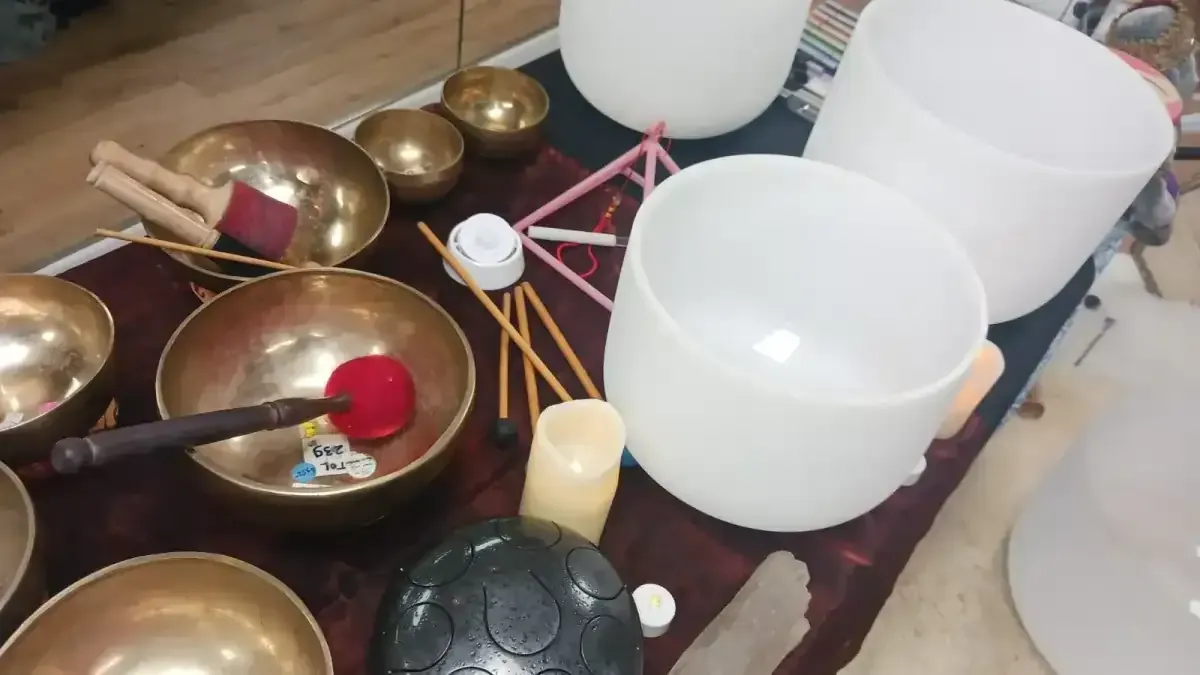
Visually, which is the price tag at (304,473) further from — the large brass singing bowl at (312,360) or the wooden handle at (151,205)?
the wooden handle at (151,205)

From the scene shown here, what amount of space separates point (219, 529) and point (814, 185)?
52cm

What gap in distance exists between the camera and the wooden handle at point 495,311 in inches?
29.7

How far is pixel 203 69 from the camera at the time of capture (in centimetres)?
135

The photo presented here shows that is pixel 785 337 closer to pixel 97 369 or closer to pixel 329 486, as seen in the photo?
pixel 329 486

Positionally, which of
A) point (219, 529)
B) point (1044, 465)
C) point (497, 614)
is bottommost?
point (1044, 465)

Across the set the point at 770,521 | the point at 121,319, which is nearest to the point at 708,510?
the point at 770,521

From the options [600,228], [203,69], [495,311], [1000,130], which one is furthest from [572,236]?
[203,69]

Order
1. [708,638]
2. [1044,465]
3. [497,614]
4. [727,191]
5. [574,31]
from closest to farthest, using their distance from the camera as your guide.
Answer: [497,614], [708,638], [727,191], [574,31], [1044,465]

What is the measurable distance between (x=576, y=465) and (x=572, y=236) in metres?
0.32

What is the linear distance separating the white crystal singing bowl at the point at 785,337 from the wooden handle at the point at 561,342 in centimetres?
6

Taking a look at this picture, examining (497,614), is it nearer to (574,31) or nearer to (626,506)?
(626,506)

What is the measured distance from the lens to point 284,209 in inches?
29.8

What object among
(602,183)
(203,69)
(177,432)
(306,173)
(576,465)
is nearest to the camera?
(177,432)

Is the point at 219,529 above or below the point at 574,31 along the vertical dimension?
below
